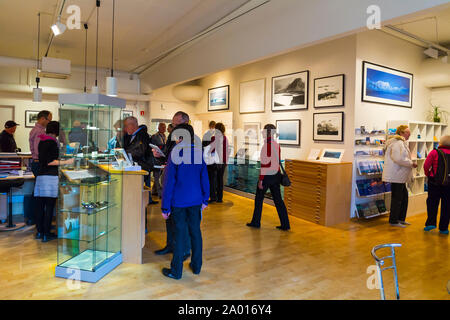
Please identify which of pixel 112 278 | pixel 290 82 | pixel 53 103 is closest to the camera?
pixel 112 278

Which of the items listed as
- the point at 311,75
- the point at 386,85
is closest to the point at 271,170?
the point at 311,75

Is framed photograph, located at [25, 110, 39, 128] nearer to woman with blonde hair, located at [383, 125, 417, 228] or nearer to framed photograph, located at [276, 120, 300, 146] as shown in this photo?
framed photograph, located at [276, 120, 300, 146]

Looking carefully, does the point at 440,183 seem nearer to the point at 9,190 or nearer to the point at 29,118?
the point at 9,190

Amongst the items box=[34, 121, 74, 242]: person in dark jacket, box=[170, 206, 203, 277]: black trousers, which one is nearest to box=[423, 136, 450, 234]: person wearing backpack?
box=[170, 206, 203, 277]: black trousers

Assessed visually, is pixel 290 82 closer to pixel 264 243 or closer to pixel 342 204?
pixel 342 204

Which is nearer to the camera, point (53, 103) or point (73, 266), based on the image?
point (73, 266)

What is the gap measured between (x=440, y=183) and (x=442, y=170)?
0.71ft

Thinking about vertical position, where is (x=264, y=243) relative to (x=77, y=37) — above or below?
below

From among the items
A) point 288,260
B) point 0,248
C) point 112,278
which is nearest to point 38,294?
point 112,278

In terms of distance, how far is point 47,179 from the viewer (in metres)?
4.28

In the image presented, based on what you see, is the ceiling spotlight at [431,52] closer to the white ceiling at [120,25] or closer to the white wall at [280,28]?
the white wall at [280,28]

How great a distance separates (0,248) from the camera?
13.4 ft

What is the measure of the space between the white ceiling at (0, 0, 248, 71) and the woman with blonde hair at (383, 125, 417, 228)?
351 cm

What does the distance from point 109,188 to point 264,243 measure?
2182mm
